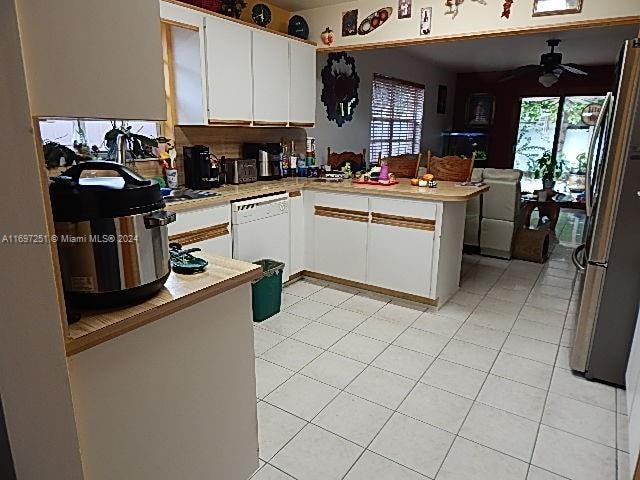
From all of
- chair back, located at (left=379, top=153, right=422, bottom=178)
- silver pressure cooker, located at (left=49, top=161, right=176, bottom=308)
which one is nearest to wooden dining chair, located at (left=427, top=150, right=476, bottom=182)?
chair back, located at (left=379, top=153, right=422, bottom=178)

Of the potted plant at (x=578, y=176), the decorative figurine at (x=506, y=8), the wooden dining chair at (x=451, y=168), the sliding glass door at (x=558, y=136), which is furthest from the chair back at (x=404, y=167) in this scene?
the potted plant at (x=578, y=176)

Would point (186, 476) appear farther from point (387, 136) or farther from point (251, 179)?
point (387, 136)

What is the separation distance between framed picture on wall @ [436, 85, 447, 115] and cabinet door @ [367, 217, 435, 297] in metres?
5.48

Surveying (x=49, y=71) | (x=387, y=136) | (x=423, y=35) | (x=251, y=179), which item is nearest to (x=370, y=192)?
(x=251, y=179)

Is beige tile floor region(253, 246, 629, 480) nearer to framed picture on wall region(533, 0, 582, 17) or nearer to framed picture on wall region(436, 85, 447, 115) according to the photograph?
framed picture on wall region(533, 0, 582, 17)

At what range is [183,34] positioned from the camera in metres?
3.01

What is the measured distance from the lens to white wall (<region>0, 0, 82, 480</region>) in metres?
0.77

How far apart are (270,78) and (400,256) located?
5.93ft

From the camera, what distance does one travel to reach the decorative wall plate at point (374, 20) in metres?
3.56

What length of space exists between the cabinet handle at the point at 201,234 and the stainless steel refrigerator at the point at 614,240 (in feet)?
7.42

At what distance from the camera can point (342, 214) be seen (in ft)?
11.8

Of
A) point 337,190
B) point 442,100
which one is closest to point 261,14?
point 337,190

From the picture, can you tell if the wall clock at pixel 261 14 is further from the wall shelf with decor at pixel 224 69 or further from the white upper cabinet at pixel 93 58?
the white upper cabinet at pixel 93 58

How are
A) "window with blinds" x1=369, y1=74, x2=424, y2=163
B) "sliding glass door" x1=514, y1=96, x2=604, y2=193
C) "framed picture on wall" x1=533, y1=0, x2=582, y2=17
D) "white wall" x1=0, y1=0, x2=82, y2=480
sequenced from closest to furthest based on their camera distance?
"white wall" x1=0, y1=0, x2=82, y2=480
"framed picture on wall" x1=533, y1=0, x2=582, y2=17
"window with blinds" x1=369, y1=74, x2=424, y2=163
"sliding glass door" x1=514, y1=96, x2=604, y2=193
